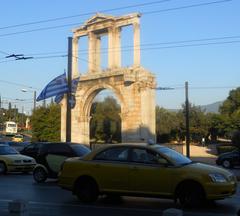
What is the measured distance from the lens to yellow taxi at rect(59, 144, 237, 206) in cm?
1195

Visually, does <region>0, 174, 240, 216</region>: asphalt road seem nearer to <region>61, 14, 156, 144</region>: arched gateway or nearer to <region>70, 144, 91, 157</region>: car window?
<region>70, 144, 91, 157</region>: car window

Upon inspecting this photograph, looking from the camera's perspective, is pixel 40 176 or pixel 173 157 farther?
pixel 40 176

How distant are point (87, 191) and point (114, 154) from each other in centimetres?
118

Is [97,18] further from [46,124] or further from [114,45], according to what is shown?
[46,124]

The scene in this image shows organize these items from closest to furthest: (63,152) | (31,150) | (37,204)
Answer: (37,204) → (63,152) → (31,150)

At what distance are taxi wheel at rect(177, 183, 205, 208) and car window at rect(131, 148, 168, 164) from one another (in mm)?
772

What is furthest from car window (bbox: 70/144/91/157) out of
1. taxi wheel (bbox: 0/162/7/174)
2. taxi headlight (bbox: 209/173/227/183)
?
taxi headlight (bbox: 209/173/227/183)

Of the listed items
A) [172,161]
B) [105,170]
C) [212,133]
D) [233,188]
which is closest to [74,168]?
[105,170]

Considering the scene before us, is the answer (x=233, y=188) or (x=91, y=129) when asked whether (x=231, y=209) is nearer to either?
(x=233, y=188)

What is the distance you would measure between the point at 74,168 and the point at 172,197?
2.68 m

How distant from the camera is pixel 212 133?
92.4 meters

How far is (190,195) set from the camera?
12086 millimetres

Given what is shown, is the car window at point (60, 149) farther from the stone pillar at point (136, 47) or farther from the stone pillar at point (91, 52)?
the stone pillar at point (91, 52)

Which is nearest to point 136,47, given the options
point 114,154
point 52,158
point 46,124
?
point 46,124
